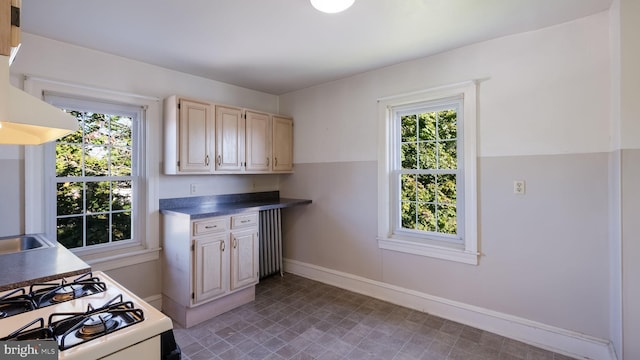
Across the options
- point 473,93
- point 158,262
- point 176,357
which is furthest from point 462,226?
point 158,262

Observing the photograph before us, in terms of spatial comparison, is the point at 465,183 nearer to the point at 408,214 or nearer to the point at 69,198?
the point at 408,214

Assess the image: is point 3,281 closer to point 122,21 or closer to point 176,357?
point 176,357

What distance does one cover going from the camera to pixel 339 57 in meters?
2.76

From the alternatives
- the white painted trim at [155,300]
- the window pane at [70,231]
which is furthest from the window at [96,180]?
the white painted trim at [155,300]

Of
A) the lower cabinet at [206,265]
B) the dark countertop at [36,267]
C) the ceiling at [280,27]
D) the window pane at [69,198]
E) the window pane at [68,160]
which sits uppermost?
the ceiling at [280,27]

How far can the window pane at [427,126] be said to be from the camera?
2849mm

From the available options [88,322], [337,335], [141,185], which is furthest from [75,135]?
[337,335]

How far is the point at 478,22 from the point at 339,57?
1.16m

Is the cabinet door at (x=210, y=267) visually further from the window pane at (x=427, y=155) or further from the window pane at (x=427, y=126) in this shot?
the window pane at (x=427, y=126)

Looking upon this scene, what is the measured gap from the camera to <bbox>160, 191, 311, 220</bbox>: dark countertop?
2768 mm

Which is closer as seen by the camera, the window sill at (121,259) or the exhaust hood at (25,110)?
the exhaust hood at (25,110)

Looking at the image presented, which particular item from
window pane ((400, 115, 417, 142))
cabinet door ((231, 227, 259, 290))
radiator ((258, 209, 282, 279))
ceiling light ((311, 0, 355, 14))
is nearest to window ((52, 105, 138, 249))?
cabinet door ((231, 227, 259, 290))

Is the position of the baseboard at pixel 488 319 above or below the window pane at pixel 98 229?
below

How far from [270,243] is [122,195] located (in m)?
1.71
